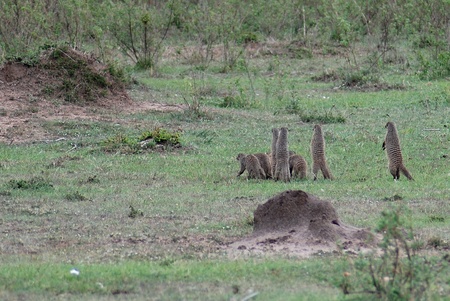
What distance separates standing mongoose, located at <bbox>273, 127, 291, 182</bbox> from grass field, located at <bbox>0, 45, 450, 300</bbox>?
204 mm

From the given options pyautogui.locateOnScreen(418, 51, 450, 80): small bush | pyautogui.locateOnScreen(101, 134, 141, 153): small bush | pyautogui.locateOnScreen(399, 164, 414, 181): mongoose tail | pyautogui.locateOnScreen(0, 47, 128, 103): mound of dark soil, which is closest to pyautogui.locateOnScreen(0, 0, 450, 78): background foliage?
pyautogui.locateOnScreen(418, 51, 450, 80): small bush

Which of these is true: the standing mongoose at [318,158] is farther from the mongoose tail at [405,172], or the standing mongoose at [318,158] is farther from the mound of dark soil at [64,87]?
the mound of dark soil at [64,87]

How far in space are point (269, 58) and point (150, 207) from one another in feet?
55.9

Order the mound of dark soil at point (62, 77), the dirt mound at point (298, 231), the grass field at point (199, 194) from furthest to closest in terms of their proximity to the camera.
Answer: the mound of dark soil at point (62, 77), the dirt mound at point (298, 231), the grass field at point (199, 194)

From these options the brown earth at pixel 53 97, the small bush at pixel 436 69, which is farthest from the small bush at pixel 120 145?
the small bush at pixel 436 69

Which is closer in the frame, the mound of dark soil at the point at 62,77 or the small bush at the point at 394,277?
the small bush at the point at 394,277

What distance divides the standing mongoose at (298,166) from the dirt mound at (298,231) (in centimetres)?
348

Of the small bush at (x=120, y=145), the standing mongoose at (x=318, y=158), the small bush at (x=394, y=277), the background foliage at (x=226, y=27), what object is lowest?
the small bush at (x=120, y=145)

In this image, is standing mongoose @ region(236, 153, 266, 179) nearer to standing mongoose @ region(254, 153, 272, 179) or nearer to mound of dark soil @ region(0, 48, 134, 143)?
standing mongoose @ region(254, 153, 272, 179)

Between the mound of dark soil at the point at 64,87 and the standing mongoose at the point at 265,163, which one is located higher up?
the mound of dark soil at the point at 64,87

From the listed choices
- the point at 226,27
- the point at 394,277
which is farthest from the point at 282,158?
the point at 226,27

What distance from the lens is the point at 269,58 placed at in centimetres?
2728

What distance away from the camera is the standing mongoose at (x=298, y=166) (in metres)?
12.5

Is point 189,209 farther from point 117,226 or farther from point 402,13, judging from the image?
point 402,13
